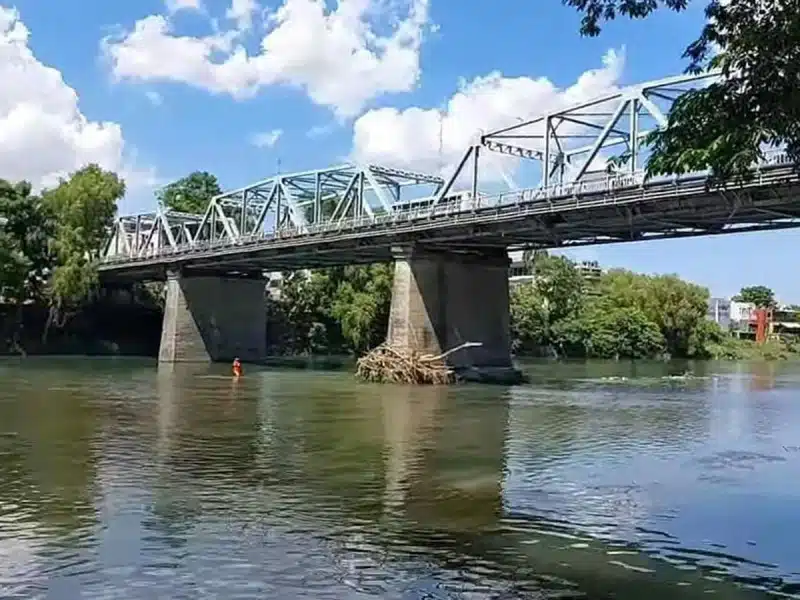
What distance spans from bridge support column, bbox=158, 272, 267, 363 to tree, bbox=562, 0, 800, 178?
78630 mm

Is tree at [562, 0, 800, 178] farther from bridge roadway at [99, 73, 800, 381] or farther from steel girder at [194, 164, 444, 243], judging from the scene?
steel girder at [194, 164, 444, 243]

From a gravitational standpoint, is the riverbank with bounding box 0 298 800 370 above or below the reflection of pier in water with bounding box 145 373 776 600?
above

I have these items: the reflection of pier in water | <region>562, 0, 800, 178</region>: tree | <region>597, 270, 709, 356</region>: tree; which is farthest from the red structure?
<region>562, 0, 800, 178</region>: tree

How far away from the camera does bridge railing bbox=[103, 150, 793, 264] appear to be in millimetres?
47438

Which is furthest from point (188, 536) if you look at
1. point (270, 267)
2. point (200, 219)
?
point (200, 219)

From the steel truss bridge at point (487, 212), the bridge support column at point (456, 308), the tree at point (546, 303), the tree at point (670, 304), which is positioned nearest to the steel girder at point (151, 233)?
the steel truss bridge at point (487, 212)

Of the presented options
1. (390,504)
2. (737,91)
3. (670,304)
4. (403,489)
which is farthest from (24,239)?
Result: (737,91)

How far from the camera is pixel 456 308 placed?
6256 cm

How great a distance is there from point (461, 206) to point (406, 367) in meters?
10.1

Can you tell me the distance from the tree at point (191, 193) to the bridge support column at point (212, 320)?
3639 centimetres

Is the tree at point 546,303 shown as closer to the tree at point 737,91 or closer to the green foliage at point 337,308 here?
the green foliage at point 337,308

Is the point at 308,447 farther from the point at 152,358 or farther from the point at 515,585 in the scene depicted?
the point at 152,358

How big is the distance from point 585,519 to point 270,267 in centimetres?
7343

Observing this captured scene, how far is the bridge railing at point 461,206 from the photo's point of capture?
1868 inches
